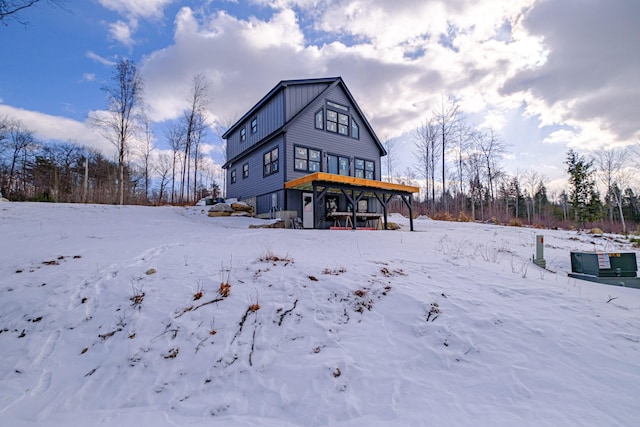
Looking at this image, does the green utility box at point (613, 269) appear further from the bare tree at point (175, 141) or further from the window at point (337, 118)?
the bare tree at point (175, 141)

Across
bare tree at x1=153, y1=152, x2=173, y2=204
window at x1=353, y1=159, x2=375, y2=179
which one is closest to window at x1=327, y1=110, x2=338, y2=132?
window at x1=353, y1=159, x2=375, y2=179

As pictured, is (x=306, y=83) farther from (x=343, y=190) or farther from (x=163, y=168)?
(x=163, y=168)

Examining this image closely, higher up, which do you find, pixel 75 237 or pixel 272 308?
pixel 75 237

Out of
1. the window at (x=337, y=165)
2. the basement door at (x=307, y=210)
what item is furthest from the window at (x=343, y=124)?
the basement door at (x=307, y=210)

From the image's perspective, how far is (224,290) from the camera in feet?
13.8

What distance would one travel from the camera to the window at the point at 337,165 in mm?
15985

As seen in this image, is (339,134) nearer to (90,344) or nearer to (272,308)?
(272,308)

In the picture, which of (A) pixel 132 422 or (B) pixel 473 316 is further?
(B) pixel 473 316

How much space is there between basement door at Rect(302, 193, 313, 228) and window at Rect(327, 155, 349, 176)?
89.3 inches

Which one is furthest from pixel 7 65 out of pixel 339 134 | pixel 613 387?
pixel 613 387

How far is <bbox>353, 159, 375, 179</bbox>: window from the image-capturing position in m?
17.3

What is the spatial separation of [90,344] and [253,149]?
49.6 ft

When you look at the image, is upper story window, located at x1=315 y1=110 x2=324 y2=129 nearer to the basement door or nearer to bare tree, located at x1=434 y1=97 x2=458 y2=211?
the basement door

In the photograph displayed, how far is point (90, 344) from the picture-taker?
127 inches
